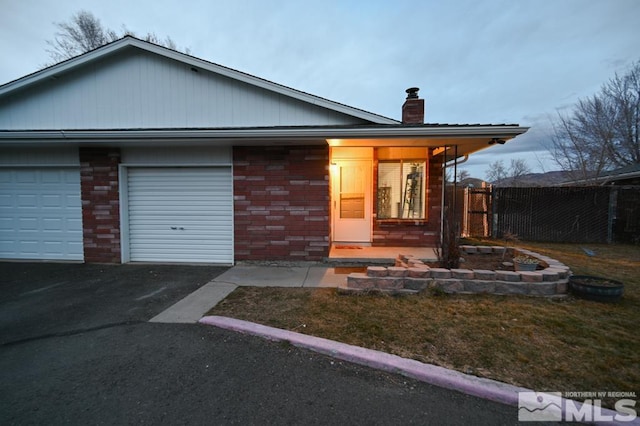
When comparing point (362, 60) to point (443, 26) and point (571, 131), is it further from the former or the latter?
point (571, 131)

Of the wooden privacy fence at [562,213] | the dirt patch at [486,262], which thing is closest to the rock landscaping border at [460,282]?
the dirt patch at [486,262]

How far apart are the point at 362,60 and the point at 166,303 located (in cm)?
1329

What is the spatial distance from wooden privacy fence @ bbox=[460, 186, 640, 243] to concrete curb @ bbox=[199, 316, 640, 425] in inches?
329

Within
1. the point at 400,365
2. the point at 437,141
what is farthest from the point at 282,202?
the point at 400,365

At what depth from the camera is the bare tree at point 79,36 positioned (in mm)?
15461

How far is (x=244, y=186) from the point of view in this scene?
673 cm

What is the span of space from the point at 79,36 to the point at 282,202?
19.2m

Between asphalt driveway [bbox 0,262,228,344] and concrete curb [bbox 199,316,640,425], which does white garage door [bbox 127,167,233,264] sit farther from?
concrete curb [bbox 199,316,640,425]

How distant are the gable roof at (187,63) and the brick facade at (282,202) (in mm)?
1101

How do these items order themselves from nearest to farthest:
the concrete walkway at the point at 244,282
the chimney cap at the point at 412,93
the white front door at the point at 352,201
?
the concrete walkway at the point at 244,282 → the chimney cap at the point at 412,93 → the white front door at the point at 352,201

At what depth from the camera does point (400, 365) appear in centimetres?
269

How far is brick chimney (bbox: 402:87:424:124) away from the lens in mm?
7598

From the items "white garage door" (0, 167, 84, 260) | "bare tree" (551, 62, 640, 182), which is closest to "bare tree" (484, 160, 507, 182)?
"bare tree" (551, 62, 640, 182)

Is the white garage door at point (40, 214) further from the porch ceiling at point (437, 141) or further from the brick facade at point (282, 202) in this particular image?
the porch ceiling at point (437, 141)
